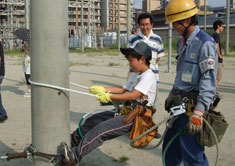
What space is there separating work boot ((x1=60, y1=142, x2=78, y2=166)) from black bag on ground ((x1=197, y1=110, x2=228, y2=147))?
115 cm

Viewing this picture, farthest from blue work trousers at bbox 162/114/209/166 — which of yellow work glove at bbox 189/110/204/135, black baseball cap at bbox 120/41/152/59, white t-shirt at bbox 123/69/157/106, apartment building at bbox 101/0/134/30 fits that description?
apartment building at bbox 101/0/134/30

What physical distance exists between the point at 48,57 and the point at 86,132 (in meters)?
1.07

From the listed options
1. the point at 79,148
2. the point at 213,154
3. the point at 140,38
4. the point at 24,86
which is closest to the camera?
the point at 79,148

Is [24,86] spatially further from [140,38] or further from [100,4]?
[100,4]

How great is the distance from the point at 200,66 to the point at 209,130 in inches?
21.8

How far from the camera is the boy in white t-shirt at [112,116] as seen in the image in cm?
306

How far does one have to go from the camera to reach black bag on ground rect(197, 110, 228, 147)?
267 centimetres

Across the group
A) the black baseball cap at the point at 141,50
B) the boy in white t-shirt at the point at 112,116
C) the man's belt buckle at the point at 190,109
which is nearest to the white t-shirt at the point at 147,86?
the boy in white t-shirt at the point at 112,116

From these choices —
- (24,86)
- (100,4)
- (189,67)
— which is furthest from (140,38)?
(100,4)

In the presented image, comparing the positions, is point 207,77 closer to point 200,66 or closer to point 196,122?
point 200,66

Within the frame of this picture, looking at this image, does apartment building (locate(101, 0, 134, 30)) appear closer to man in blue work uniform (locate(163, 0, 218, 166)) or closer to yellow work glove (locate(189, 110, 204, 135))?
man in blue work uniform (locate(163, 0, 218, 166))

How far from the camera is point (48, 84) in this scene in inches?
108

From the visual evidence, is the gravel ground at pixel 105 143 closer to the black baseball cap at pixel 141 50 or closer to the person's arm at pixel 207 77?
the black baseball cap at pixel 141 50

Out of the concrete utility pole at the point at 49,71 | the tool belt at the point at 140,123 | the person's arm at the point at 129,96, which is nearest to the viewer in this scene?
the concrete utility pole at the point at 49,71
